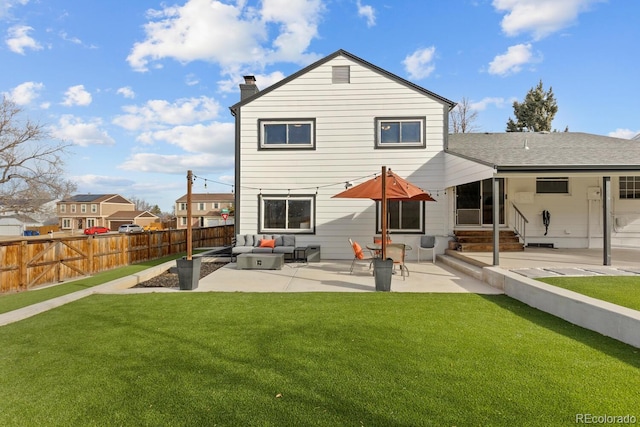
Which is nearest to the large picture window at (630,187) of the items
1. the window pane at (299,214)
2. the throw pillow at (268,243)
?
the window pane at (299,214)

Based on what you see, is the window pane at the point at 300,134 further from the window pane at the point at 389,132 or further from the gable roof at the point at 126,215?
the gable roof at the point at 126,215

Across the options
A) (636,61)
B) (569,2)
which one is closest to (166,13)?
(569,2)

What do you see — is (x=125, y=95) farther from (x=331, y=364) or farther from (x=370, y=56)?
(x=331, y=364)

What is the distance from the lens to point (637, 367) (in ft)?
10.4

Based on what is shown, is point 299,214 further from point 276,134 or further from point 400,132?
point 400,132

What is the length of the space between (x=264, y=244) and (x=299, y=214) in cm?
173

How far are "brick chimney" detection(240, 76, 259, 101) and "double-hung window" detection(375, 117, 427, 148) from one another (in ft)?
15.9

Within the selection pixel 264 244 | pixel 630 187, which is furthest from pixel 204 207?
pixel 630 187

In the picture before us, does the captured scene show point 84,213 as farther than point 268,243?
Yes

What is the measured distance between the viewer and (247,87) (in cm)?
1202

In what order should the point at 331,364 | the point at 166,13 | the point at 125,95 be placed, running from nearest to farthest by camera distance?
the point at 331,364 < the point at 166,13 < the point at 125,95

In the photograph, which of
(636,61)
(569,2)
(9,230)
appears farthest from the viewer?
(9,230)

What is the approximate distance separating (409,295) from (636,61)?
14.5 metres

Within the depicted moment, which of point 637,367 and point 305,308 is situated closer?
point 637,367
